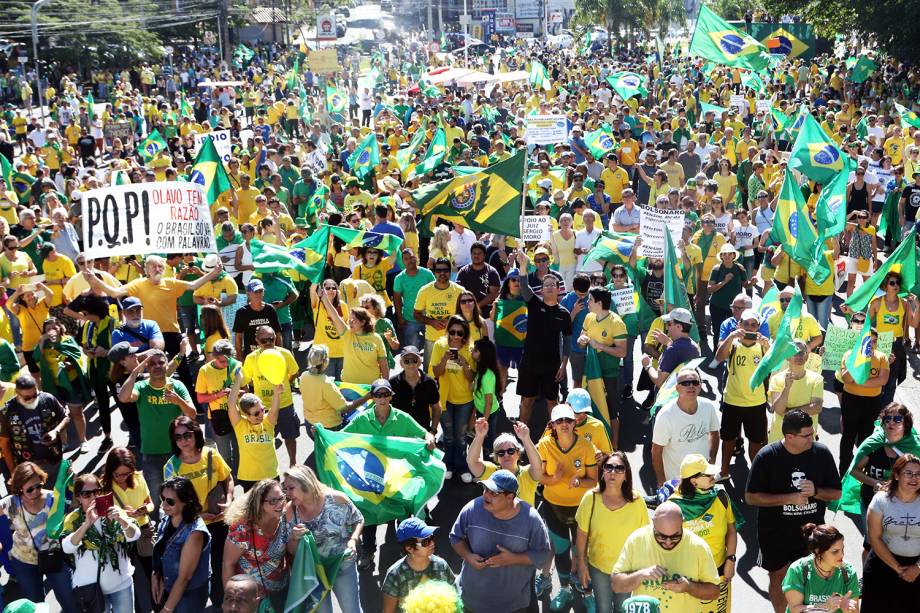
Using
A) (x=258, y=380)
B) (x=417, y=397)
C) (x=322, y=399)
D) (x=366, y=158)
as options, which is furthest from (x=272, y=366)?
(x=366, y=158)

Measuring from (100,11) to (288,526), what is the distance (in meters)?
54.3

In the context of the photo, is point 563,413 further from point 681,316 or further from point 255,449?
point 255,449

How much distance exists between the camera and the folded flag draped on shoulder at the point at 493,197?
446 inches

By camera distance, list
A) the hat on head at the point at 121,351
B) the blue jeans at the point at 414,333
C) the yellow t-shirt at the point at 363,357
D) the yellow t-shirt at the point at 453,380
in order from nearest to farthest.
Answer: the hat on head at the point at 121,351 → the yellow t-shirt at the point at 453,380 → the yellow t-shirt at the point at 363,357 → the blue jeans at the point at 414,333

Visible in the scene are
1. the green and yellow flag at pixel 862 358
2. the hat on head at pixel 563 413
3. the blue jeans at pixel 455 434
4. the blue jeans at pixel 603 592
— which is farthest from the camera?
the blue jeans at pixel 455 434

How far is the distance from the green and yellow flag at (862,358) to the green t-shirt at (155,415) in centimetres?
479

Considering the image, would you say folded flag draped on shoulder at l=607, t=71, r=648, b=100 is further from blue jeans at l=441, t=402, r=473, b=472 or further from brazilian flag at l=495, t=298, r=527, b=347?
blue jeans at l=441, t=402, r=473, b=472

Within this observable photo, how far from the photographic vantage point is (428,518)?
7863 mm

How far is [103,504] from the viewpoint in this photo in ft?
20.7

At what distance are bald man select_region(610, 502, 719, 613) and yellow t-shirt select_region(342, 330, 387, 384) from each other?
3.79 m

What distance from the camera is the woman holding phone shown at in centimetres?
608

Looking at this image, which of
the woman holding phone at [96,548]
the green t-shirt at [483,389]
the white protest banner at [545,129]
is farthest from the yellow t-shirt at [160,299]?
the white protest banner at [545,129]

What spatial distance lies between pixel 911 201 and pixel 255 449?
411 inches

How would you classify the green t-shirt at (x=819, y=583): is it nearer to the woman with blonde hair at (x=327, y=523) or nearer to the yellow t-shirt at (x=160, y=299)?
the woman with blonde hair at (x=327, y=523)
